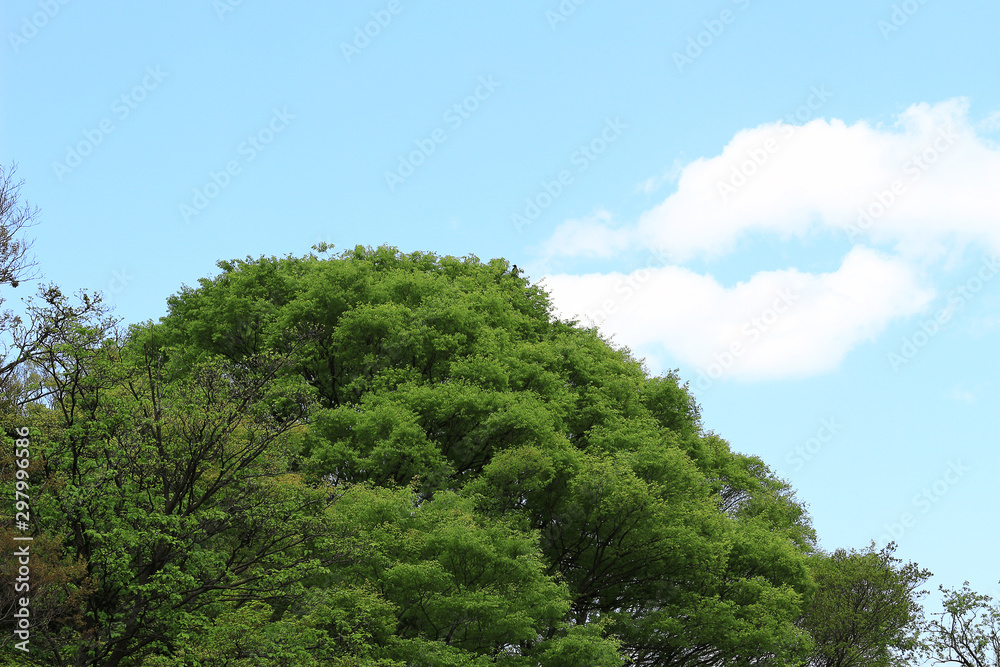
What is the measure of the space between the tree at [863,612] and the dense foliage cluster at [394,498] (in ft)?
0.45

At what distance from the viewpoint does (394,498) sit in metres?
24.4

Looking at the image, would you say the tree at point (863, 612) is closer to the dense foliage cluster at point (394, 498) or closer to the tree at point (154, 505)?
the dense foliage cluster at point (394, 498)

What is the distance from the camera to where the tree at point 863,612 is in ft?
137

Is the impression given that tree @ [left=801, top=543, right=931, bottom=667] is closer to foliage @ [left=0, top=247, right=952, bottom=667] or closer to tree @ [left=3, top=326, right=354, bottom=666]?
foliage @ [left=0, top=247, right=952, bottom=667]

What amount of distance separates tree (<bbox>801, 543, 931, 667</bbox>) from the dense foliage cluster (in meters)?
0.14

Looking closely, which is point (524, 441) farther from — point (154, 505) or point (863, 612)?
point (863, 612)

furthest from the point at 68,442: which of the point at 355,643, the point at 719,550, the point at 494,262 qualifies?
the point at 494,262

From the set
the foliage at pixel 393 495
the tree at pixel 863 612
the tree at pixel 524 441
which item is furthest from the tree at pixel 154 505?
the tree at pixel 863 612

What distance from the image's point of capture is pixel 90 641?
1686 centimetres

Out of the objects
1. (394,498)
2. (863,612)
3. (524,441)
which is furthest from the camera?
(863,612)

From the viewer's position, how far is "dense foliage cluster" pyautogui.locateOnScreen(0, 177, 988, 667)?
59.7ft

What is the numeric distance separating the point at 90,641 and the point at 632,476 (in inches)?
646

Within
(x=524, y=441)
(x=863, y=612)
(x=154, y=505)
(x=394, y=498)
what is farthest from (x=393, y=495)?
(x=863, y=612)

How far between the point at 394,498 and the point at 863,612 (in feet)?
91.1
